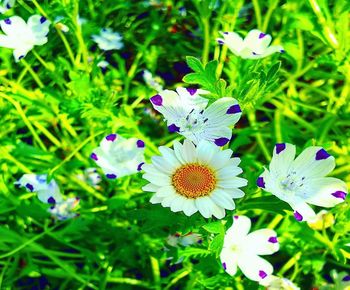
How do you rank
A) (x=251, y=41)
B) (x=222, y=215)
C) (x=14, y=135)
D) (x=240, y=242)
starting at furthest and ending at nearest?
(x=14, y=135) < (x=251, y=41) < (x=240, y=242) < (x=222, y=215)

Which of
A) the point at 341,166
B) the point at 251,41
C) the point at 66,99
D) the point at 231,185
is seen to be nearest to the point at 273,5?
the point at 251,41

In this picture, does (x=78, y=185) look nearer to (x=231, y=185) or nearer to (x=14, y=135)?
(x=14, y=135)

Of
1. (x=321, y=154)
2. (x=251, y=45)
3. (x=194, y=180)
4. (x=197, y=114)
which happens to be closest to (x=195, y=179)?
(x=194, y=180)

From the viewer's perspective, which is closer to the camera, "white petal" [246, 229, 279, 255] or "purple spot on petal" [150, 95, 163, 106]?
"purple spot on petal" [150, 95, 163, 106]

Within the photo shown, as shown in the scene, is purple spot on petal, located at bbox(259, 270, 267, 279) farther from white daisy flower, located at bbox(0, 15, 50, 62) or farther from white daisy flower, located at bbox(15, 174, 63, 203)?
white daisy flower, located at bbox(0, 15, 50, 62)

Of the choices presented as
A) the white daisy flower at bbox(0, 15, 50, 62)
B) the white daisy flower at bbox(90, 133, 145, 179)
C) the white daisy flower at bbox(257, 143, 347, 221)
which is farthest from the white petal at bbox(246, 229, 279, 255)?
the white daisy flower at bbox(0, 15, 50, 62)

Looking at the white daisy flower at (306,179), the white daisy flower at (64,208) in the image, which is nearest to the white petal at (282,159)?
the white daisy flower at (306,179)
